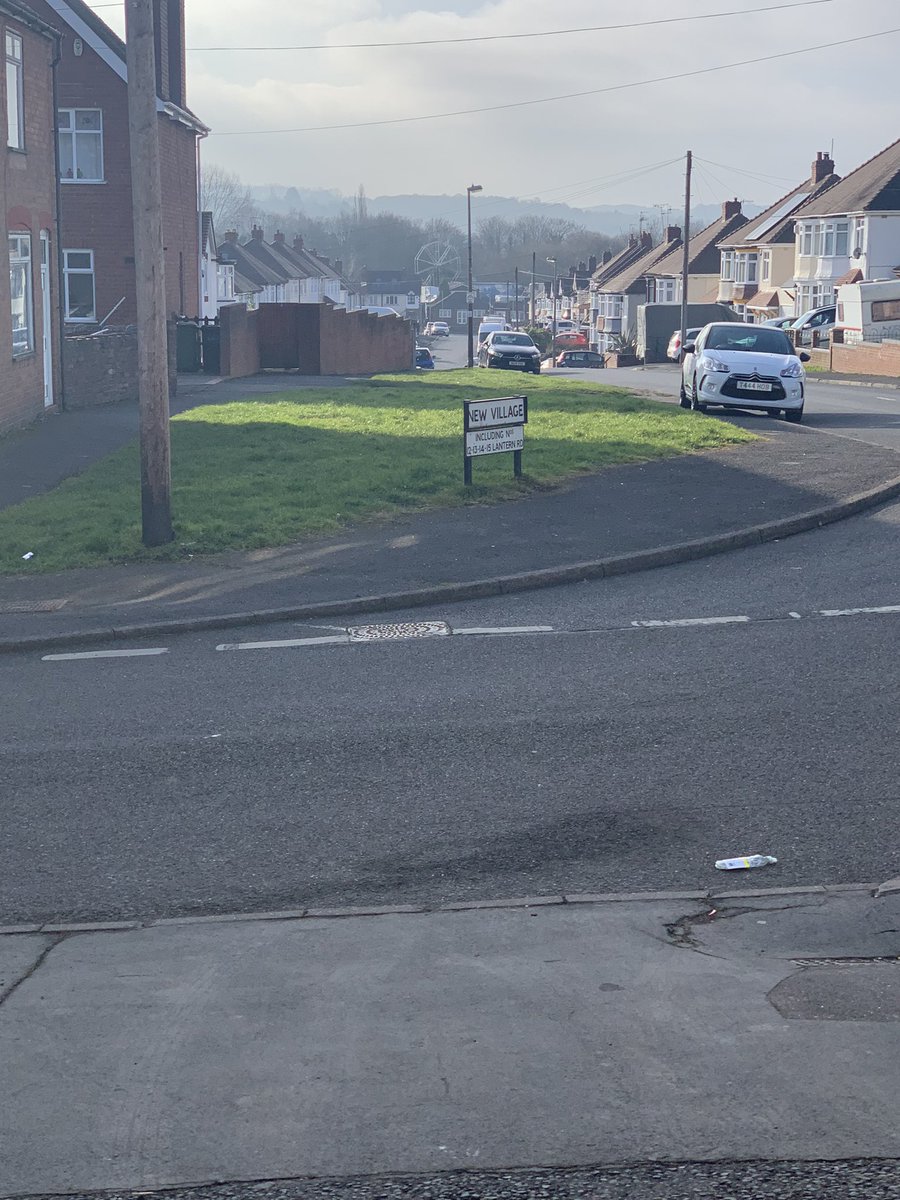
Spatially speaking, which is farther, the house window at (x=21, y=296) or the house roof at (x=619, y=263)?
the house roof at (x=619, y=263)

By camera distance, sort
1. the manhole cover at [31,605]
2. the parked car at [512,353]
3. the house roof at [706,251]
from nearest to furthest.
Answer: the manhole cover at [31,605] → the parked car at [512,353] → the house roof at [706,251]

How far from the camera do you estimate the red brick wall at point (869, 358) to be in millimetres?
43094

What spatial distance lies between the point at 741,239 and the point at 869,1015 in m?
90.3

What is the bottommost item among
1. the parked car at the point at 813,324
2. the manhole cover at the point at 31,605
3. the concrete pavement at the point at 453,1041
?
the concrete pavement at the point at 453,1041

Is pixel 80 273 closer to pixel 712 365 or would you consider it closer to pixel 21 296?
pixel 21 296

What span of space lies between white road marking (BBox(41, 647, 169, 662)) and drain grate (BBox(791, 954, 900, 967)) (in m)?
5.92

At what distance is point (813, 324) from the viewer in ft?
183

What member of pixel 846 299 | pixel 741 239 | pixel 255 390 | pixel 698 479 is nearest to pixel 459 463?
pixel 698 479

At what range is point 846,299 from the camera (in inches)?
2023

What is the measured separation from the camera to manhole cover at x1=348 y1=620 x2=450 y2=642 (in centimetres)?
991

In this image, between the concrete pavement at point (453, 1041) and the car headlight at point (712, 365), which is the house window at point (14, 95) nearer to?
the car headlight at point (712, 365)

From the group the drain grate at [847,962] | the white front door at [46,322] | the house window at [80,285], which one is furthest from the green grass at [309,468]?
the house window at [80,285]

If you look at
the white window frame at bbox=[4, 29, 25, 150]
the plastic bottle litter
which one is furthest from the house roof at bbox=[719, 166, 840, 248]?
the plastic bottle litter

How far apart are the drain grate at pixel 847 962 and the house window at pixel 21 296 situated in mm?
19937
